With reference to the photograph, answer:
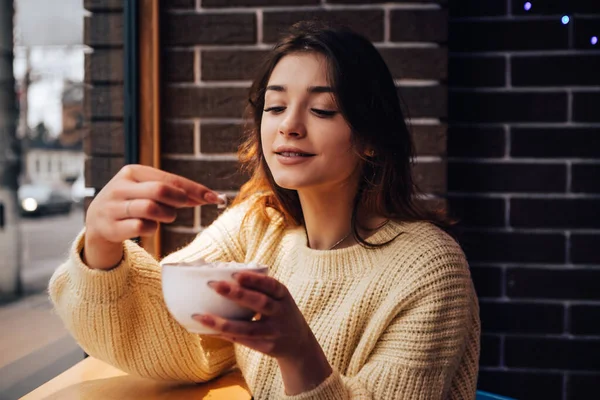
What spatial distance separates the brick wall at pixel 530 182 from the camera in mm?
1879

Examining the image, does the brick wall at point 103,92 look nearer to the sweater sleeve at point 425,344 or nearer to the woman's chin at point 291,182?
the woman's chin at point 291,182

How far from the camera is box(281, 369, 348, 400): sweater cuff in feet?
3.19

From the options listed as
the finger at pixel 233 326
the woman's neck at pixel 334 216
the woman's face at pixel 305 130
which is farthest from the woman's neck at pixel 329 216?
the finger at pixel 233 326

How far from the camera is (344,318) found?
1.25m

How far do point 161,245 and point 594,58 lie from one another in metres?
1.44

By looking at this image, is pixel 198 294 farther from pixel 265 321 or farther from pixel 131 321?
pixel 131 321

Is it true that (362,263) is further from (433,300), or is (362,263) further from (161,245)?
(161,245)

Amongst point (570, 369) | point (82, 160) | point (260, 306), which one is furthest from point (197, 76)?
point (570, 369)

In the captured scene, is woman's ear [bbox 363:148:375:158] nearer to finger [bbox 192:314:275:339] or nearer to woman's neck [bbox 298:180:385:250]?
woman's neck [bbox 298:180:385:250]

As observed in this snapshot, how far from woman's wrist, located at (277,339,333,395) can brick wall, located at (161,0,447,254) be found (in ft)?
2.89

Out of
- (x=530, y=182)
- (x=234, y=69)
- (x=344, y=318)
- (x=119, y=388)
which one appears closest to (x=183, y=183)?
(x=344, y=318)

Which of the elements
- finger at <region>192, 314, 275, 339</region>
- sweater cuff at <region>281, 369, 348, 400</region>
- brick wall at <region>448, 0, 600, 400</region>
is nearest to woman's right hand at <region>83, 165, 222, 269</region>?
finger at <region>192, 314, 275, 339</region>

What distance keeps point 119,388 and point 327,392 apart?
1.79 feet

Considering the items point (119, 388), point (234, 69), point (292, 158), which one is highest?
point (234, 69)
